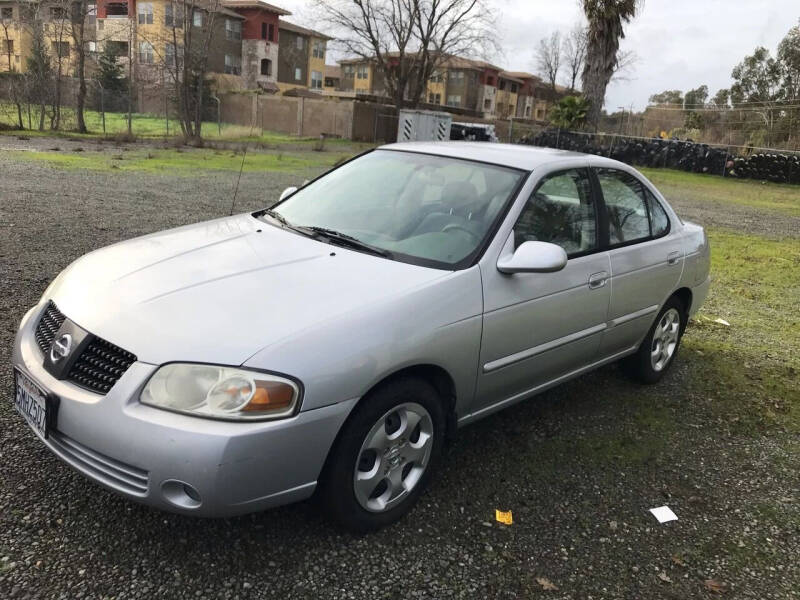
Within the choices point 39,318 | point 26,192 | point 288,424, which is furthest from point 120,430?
point 26,192

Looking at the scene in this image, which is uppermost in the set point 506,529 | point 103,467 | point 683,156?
point 683,156

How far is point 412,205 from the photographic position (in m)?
3.66

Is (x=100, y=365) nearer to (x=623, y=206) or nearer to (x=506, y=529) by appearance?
(x=506, y=529)

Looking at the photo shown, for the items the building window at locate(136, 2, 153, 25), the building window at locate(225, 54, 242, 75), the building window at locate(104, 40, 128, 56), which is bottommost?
the building window at locate(104, 40, 128, 56)

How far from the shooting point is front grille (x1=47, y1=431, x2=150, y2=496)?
2.35 m

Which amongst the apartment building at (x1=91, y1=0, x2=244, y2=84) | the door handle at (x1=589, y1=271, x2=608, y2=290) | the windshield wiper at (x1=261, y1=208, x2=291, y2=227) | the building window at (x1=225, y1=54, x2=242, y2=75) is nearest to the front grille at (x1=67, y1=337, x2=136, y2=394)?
the windshield wiper at (x1=261, y1=208, x2=291, y2=227)

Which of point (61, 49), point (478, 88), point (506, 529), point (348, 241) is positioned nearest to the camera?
point (506, 529)

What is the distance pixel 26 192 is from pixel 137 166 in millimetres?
5885

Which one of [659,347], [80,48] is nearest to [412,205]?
[659,347]

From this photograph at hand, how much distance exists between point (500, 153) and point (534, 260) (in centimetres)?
111

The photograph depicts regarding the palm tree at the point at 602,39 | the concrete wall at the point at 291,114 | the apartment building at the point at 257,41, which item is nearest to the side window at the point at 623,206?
the palm tree at the point at 602,39

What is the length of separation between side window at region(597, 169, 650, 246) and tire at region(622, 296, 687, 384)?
2.27 ft

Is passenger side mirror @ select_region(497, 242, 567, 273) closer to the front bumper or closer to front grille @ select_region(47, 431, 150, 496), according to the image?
the front bumper

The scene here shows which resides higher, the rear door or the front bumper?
the rear door
